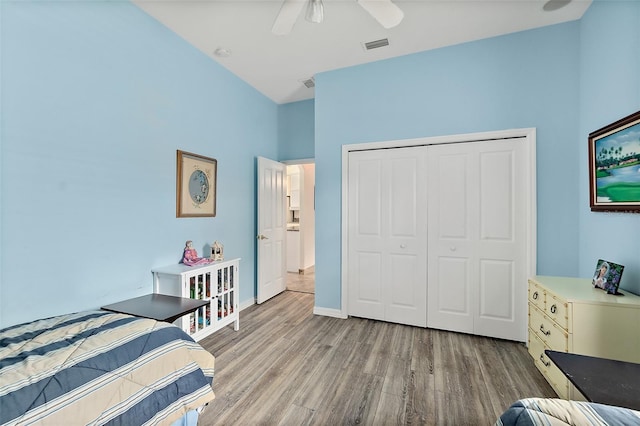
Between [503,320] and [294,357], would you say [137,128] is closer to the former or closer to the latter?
[294,357]

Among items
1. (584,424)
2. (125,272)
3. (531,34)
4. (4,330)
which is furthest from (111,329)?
(531,34)

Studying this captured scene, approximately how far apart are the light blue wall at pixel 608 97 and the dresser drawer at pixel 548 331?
1.88 feet

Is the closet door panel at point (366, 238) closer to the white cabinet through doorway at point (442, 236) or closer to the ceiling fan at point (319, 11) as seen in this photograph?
the white cabinet through doorway at point (442, 236)

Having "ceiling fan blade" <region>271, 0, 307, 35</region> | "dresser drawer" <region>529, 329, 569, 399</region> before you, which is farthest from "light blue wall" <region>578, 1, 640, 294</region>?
"ceiling fan blade" <region>271, 0, 307, 35</region>

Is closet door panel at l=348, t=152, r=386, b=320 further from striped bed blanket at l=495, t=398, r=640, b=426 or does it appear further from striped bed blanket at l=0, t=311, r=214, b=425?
striped bed blanket at l=495, t=398, r=640, b=426

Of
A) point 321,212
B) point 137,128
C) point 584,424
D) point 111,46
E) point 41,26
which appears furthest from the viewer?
point 321,212

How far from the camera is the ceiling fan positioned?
185 centimetres

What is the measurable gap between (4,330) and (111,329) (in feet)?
2.24

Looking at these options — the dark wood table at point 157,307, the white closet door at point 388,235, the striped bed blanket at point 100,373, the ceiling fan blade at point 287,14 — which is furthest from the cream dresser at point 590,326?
the ceiling fan blade at point 287,14

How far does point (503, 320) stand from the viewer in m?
2.74

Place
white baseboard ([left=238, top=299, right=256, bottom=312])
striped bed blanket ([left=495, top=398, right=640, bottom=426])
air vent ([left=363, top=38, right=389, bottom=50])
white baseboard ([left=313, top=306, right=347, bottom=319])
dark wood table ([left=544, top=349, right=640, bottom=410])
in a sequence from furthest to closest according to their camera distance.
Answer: white baseboard ([left=238, top=299, right=256, bottom=312]), white baseboard ([left=313, top=306, right=347, bottom=319]), air vent ([left=363, top=38, right=389, bottom=50]), dark wood table ([left=544, top=349, right=640, bottom=410]), striped bed blanket ([left=495, top=398, right=640, bottom=426])

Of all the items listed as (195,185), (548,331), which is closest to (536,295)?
(548,331)

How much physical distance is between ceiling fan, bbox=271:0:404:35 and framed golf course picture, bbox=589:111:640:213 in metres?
1.74

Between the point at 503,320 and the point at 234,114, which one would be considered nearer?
the point at 503,320
